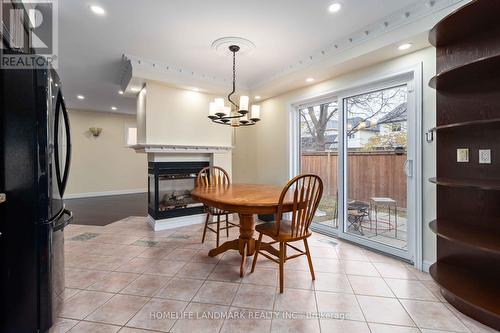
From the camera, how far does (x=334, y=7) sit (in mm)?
2193

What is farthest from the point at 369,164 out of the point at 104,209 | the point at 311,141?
the point at 104,209

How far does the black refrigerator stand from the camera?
55.7 inches

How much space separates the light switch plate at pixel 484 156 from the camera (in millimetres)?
1865

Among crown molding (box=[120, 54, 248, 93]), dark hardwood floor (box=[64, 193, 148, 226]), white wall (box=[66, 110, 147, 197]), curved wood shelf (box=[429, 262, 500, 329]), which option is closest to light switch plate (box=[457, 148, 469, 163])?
curved wood shelf (box=[429, 262, 500, 329])

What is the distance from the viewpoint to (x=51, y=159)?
1.56m

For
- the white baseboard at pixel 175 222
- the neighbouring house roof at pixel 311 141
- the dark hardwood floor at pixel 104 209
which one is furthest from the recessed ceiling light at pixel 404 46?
the dark hardwood floor at pixel 104 209

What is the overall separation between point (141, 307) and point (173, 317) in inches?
11.7

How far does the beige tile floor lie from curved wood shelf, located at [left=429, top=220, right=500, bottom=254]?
551 mm

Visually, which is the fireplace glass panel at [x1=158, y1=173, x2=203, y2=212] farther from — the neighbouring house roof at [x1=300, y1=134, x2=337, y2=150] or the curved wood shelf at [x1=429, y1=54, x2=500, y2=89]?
the curved wood shelf at [x1=429, y1=54, x2=500, y2=89]

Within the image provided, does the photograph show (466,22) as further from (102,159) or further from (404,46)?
(102,159)

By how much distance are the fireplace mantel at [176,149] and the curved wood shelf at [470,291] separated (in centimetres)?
331

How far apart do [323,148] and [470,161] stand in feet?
6.29

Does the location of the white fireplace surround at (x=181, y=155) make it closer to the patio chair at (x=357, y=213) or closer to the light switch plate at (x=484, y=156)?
the patio chair at (x=357, y=213)

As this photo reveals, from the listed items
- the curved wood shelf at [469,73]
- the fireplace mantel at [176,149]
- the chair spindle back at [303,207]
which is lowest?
the chair spindle back at [303,207]
